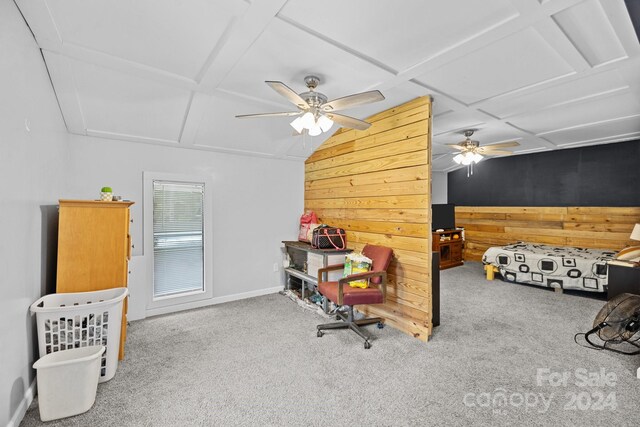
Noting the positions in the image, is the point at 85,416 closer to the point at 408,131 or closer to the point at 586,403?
the point at 586,403

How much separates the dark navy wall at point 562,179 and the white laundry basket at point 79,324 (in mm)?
7005

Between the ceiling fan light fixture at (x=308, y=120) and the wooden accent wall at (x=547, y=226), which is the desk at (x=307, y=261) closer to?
the ceiling fan light fixture at (x=308, y=120)

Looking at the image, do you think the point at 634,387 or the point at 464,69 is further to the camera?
the point at 464,69

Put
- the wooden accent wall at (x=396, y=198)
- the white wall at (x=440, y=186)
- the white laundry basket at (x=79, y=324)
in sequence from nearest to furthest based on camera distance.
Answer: the white laundry basket at (x=79, y=324)
the wooden accent wall at (x=396, y=198)
the white wall at (x=440, y=186)

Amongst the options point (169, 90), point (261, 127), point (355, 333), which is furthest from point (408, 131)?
point (169, 90)

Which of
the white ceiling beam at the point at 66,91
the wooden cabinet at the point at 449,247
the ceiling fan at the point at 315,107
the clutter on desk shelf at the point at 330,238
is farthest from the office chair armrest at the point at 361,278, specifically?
the wooden cabinet at the point at 449,247

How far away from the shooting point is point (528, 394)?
198cm

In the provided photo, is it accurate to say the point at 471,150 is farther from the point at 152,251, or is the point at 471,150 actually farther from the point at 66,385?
the point at 66,385

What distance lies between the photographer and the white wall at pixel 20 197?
150 cm

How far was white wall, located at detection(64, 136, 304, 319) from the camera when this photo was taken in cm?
319

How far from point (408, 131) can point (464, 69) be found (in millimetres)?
767

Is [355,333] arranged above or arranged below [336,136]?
below

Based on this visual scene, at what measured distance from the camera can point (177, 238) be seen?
3734 millimetres

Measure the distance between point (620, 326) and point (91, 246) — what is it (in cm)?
464
